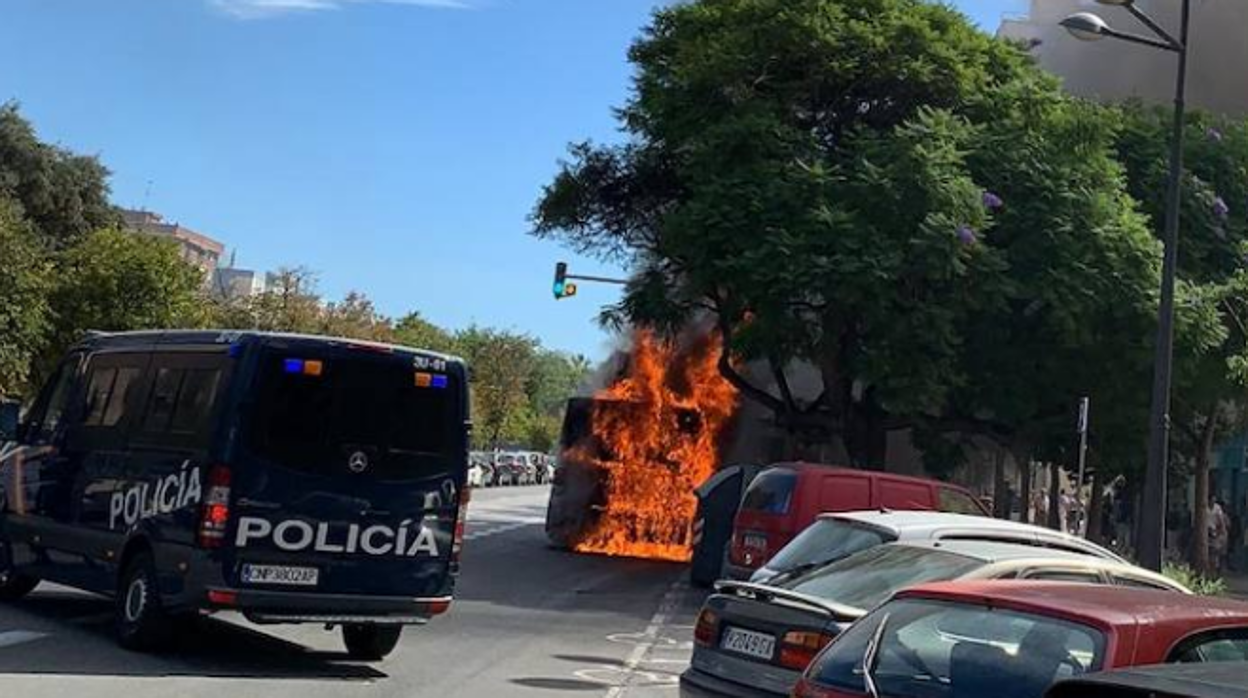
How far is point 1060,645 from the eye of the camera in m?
5.29

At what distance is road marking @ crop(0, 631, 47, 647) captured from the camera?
11398 mm

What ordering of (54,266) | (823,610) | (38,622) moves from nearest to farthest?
(823,610), (38,622), (54,266)

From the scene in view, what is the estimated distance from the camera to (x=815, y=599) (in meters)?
8.20

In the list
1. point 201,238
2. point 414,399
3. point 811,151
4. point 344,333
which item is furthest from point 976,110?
point 201,238

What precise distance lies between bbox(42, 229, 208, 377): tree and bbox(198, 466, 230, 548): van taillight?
39132 mm

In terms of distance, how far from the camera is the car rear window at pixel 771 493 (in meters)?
16.7

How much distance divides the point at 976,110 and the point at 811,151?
349 cm

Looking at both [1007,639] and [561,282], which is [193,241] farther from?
[1007,639]

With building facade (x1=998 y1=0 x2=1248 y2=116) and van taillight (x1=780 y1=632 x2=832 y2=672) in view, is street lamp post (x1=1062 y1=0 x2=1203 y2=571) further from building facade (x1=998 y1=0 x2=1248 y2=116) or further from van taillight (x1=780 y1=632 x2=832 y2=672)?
building facade (x1=998 y1=0 x2=1248 y2=116)

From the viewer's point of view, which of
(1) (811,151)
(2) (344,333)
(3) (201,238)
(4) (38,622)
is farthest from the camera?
(3) (201,238)

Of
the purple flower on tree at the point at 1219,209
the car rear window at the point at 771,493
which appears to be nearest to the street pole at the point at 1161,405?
the car rear window at the point at 771,493

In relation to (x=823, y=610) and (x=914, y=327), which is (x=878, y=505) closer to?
(x=914, y=327)

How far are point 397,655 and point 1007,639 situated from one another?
7.94 meters

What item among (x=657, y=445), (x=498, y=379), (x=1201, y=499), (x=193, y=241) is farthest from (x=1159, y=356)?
(x=193, y=241)
